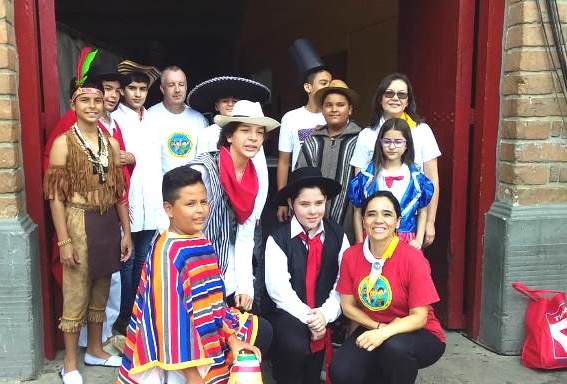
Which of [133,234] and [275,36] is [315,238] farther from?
[275,36]

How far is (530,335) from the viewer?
3.81 m

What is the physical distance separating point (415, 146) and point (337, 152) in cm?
49

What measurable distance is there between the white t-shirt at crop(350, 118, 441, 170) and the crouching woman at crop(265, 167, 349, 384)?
0.40m

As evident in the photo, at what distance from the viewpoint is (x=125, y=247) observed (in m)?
3.72

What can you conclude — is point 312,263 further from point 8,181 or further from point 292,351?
point 8,181

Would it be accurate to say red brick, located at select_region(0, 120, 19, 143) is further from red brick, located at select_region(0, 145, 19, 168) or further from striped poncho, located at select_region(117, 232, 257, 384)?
striped poncho, located at select_region(117, 232, 257, 384)

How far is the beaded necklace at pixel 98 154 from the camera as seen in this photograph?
3365mm

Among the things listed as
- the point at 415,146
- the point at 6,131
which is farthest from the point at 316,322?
the point at 6,131

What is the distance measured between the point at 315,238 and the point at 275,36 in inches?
311

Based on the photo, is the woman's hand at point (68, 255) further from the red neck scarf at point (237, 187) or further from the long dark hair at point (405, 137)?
the long dark hair at point (405, 137)

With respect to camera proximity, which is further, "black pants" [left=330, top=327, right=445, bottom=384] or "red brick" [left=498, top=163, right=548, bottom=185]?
"red brick" [left=498, top=163, right=548, bottom=185]

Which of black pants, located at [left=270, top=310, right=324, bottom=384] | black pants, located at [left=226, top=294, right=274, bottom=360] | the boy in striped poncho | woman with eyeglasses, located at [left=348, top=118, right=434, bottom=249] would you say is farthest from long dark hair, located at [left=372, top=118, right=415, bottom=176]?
the boy in striped poncho

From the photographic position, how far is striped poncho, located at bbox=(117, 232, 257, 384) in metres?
2.64

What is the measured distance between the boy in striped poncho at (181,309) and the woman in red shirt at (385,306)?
0.66m
